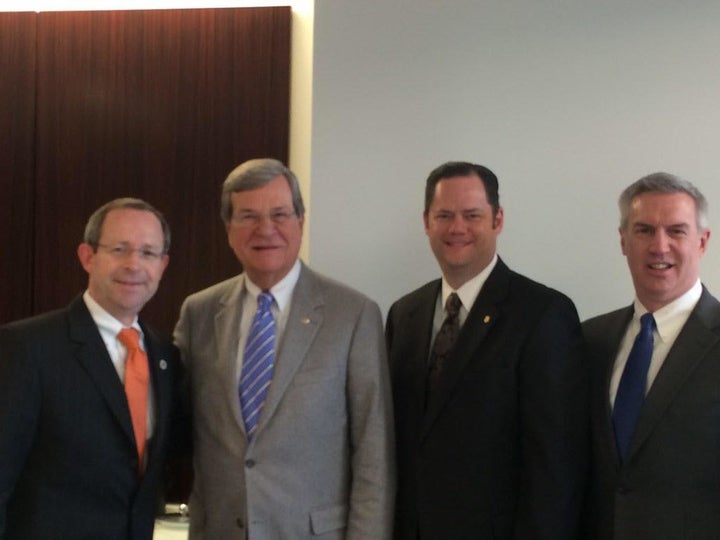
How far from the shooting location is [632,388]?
2227mm

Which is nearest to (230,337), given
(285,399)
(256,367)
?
(256,367)

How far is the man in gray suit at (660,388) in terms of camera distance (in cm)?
209

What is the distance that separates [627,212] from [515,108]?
777 mm

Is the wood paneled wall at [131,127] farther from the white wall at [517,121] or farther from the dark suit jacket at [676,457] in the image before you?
the dark suit jacket at [676,457]

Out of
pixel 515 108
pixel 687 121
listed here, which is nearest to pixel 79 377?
pixel 515 108

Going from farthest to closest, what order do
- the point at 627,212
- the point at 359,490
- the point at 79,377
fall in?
the point at 627,212 → the point at 359,490 → the point at 79,377

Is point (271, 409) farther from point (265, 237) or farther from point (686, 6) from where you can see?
point (686, 6)

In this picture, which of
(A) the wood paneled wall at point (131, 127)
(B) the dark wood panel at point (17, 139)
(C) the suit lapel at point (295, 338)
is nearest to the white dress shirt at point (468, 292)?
(C) the suit lapel at point (295, 338)

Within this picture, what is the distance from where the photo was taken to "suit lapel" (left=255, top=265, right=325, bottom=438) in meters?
2.19

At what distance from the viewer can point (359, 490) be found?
88.0 inches

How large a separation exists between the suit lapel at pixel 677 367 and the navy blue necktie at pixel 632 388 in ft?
0.13

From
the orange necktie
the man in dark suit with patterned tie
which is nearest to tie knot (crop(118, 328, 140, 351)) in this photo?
the orange necktie

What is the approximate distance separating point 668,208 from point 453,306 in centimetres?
68

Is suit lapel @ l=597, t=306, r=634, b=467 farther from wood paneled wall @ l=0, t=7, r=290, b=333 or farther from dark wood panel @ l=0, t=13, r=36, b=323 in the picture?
dark wood panel @ l=0, t=13, r=36, b=323
